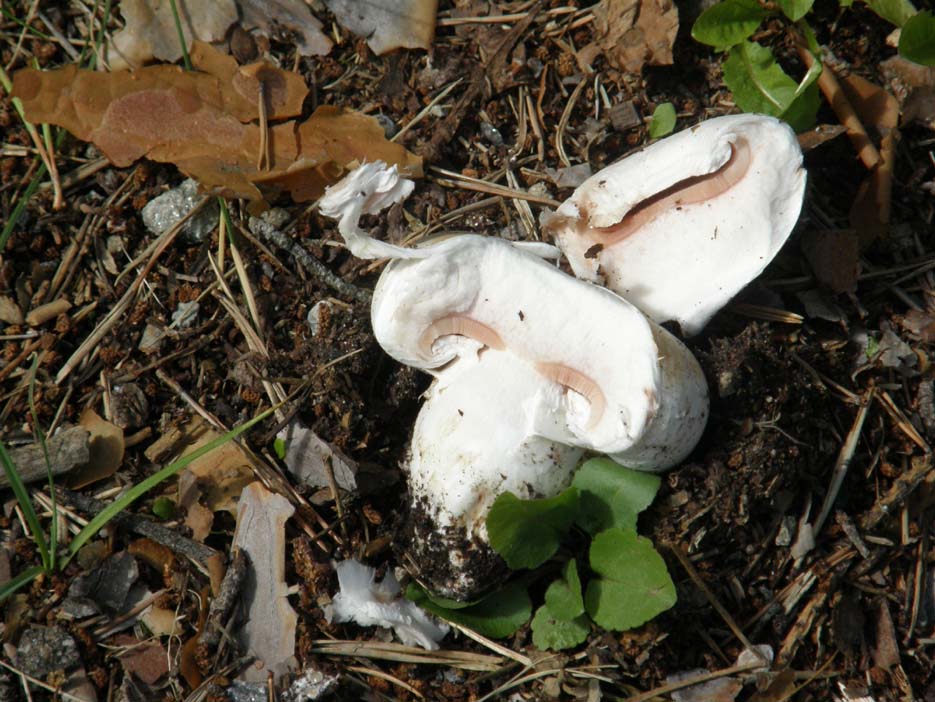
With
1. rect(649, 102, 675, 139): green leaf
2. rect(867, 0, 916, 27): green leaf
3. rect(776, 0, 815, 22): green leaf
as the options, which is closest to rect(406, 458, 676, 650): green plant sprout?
rect(649, 102, 675, 139): green leaf

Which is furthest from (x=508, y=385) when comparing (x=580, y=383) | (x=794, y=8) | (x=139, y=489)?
(x=794, y=8)

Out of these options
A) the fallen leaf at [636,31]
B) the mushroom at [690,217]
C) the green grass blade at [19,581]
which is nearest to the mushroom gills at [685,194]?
the mushroom at [690,217]

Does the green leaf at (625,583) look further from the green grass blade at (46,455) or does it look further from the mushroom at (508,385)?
the green grass blade at (46,455)

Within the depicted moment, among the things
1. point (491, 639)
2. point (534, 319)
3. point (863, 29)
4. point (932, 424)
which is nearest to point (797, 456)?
point (932, 424)

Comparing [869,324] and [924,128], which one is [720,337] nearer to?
[869,324]

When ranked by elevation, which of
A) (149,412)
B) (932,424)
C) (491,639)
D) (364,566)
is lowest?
(491,639)

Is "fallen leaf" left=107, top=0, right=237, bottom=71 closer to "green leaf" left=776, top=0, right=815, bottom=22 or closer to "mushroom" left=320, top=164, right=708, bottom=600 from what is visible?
"mushroom" left=320, top=164, right=708, bottom=600

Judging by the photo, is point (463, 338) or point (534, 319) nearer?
point (534, 319)

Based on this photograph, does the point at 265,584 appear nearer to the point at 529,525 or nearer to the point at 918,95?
the point at 529,525
